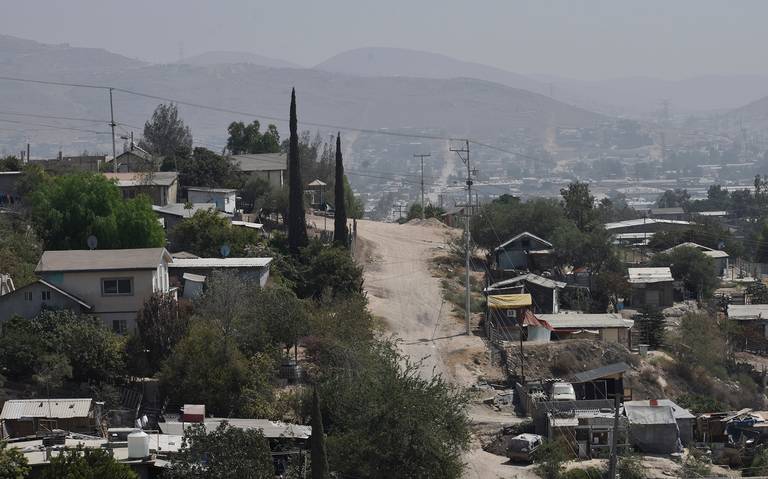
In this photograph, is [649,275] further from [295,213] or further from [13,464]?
[13,464]

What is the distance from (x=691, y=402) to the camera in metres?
41.1

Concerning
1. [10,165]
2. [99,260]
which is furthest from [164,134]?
[99,260]

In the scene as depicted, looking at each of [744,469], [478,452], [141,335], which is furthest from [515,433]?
[141,335]

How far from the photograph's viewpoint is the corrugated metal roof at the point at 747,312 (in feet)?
173

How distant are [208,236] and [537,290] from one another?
514 inches

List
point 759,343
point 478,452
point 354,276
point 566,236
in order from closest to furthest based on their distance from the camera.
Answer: point 478,452, point 354,276, point 759,343, point 566,236

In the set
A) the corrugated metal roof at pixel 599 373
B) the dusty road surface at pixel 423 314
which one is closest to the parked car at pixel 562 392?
the dusty road surface at pixel 423 314

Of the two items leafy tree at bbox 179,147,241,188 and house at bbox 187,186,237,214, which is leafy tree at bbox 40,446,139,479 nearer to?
house at bbox 187,186,237,214

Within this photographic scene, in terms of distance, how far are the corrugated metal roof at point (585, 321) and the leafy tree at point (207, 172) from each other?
2085cm

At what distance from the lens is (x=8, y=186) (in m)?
57.4

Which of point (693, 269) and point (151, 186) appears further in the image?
point (693, 269)

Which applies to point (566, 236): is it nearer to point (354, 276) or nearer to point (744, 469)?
point (354, 276)

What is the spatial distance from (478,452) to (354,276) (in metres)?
12.1

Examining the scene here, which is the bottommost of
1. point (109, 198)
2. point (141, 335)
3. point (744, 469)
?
point (744, 469)
